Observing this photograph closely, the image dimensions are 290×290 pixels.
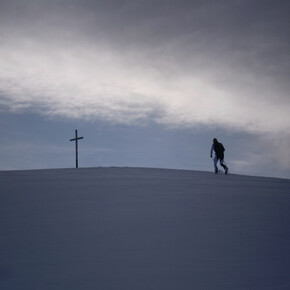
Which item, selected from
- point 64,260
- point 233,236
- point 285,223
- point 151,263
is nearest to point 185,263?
point 151,263

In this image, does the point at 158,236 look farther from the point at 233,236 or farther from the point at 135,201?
the point at 135,201

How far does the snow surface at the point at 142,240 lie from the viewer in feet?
13.4

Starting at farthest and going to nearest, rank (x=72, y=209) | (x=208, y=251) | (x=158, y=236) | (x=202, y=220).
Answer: (x=72, y=209) < (x=202, y=220) < (x=158, y=236) < (x=208, y=251)

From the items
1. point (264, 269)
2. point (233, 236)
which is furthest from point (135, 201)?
point (264, 269)

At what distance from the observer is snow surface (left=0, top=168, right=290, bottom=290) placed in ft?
13.4

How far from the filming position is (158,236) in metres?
5.39

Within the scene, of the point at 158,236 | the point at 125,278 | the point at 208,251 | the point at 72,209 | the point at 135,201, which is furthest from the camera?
the point at 135,201

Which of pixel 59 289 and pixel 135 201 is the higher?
pixel 135 201

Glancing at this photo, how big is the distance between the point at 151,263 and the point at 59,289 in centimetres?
131

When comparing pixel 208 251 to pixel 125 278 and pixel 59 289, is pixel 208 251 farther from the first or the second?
pixel 59 289

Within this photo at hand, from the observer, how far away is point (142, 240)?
5215mm

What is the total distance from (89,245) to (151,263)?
112 cm

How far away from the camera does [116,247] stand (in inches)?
195

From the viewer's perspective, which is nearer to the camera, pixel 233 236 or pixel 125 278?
pixel 125 278
